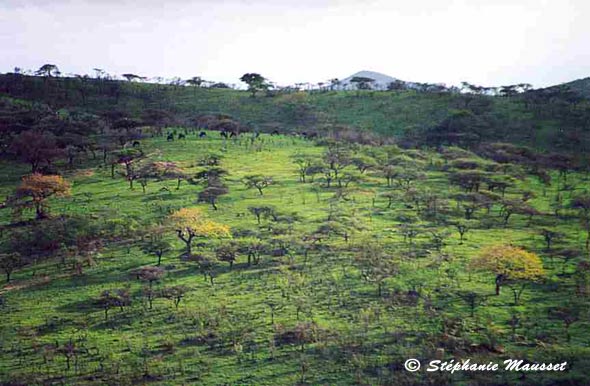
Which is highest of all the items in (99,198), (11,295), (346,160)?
Answer: (346,160)

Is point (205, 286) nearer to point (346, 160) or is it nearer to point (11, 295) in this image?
point (11, 295)

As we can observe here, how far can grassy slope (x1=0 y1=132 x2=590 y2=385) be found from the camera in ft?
80.8

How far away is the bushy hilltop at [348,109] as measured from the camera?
277 ft

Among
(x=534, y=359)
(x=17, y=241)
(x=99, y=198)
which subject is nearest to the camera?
(x=534, y=359)

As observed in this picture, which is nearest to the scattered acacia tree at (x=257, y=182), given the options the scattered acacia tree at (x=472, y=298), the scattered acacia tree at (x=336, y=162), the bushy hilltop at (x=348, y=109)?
the scattered acacia tree at (x=336, y=162)

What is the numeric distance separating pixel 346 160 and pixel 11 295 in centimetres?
4089

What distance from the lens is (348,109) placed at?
107 meters

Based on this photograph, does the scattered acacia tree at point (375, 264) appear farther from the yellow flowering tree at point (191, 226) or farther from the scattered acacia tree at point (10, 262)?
the scattered acacia tree at point (10, 262)

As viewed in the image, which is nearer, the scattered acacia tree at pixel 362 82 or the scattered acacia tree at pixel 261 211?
the scattered acacia tree at pixel 261 211

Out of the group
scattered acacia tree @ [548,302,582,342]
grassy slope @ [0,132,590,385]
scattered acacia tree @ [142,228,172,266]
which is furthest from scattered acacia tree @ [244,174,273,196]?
scattered acacia tree @ [548,302,582,342]

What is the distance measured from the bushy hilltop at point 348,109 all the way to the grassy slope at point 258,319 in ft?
147

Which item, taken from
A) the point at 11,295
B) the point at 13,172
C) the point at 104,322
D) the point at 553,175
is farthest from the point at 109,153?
the point at 553,175

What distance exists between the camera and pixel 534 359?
24.9 m

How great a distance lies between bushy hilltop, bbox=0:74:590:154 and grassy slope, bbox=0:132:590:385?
44705mm
